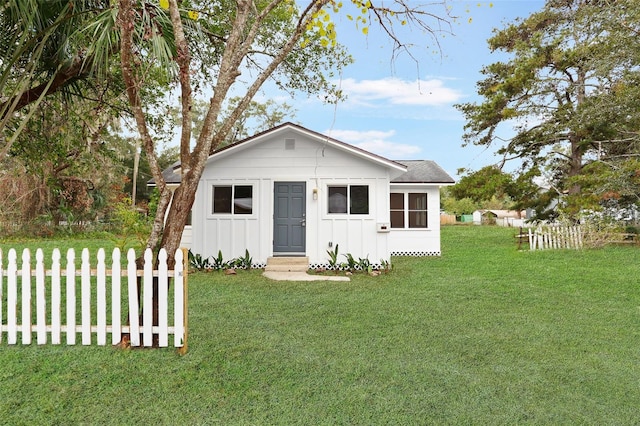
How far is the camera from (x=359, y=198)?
10406 millimetres

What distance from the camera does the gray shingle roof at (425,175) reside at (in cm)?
1332

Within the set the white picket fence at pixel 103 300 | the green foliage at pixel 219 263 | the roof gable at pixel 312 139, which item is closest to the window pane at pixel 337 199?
the roof gable at pixel 312 139

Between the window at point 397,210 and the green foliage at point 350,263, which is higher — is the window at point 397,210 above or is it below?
above

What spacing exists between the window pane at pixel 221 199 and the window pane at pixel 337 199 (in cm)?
281

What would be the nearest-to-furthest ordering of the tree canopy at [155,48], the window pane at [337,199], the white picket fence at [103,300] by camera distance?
the tree canopy at [155,48] < the white picket fence at [103,300] < the window pane at [337,199]

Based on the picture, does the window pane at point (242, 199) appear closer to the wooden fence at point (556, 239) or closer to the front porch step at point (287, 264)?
the front porch step at point (287, 264)

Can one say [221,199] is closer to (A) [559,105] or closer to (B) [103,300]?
(B) [103,300]

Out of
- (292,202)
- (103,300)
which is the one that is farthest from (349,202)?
(103,300)

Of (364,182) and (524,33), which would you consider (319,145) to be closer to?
(364,182)

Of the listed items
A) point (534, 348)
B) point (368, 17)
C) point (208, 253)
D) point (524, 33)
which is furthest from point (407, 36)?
point (524, 33)

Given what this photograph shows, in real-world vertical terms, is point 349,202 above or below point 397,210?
above

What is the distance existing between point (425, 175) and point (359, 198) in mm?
4340

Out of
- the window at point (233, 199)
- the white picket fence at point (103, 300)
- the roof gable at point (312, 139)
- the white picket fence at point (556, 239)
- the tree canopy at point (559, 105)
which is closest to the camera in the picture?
the white picket fence at point (103, 300)

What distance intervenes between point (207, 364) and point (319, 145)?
24.2ft
